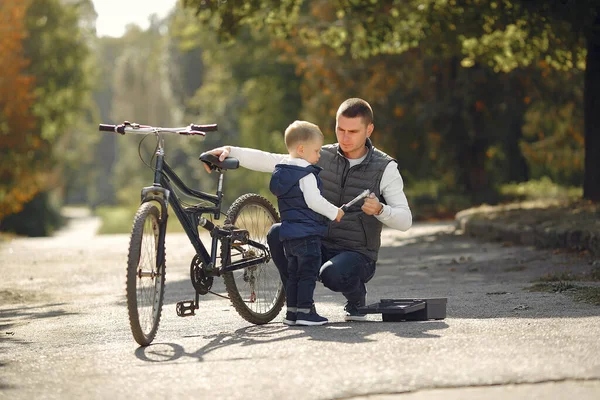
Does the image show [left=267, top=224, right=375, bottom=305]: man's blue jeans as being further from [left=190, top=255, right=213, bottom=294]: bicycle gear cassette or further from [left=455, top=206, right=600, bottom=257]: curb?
[left=455, top=206, right=600, bottom=257]: curb

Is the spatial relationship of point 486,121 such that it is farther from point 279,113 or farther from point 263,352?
point 263,352

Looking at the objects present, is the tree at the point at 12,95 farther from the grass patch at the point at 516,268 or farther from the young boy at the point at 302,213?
the young boy at the point at 302,213

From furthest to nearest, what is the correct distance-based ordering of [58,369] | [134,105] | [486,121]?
1. [134,105]
2. [486,121]
3. [58,369]

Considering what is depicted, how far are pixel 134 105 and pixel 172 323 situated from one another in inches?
3205

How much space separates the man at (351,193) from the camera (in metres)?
7.64

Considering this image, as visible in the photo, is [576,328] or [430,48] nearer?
[576,328]

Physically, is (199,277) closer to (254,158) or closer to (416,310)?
(254,158)

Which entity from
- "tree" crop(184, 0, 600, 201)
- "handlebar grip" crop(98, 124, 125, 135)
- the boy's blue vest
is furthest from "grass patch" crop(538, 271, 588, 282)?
"tree" crop(184, 0, 600, 201)

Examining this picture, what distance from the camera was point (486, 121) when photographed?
27938mm

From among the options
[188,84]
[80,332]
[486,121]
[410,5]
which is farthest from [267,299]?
[188,84]

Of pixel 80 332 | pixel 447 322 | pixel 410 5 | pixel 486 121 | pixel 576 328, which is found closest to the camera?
pixel 576 328

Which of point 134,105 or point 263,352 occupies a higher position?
point 134,105

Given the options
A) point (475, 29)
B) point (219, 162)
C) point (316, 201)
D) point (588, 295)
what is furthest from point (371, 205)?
point (475, 29)

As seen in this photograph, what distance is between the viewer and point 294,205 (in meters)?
7.34
